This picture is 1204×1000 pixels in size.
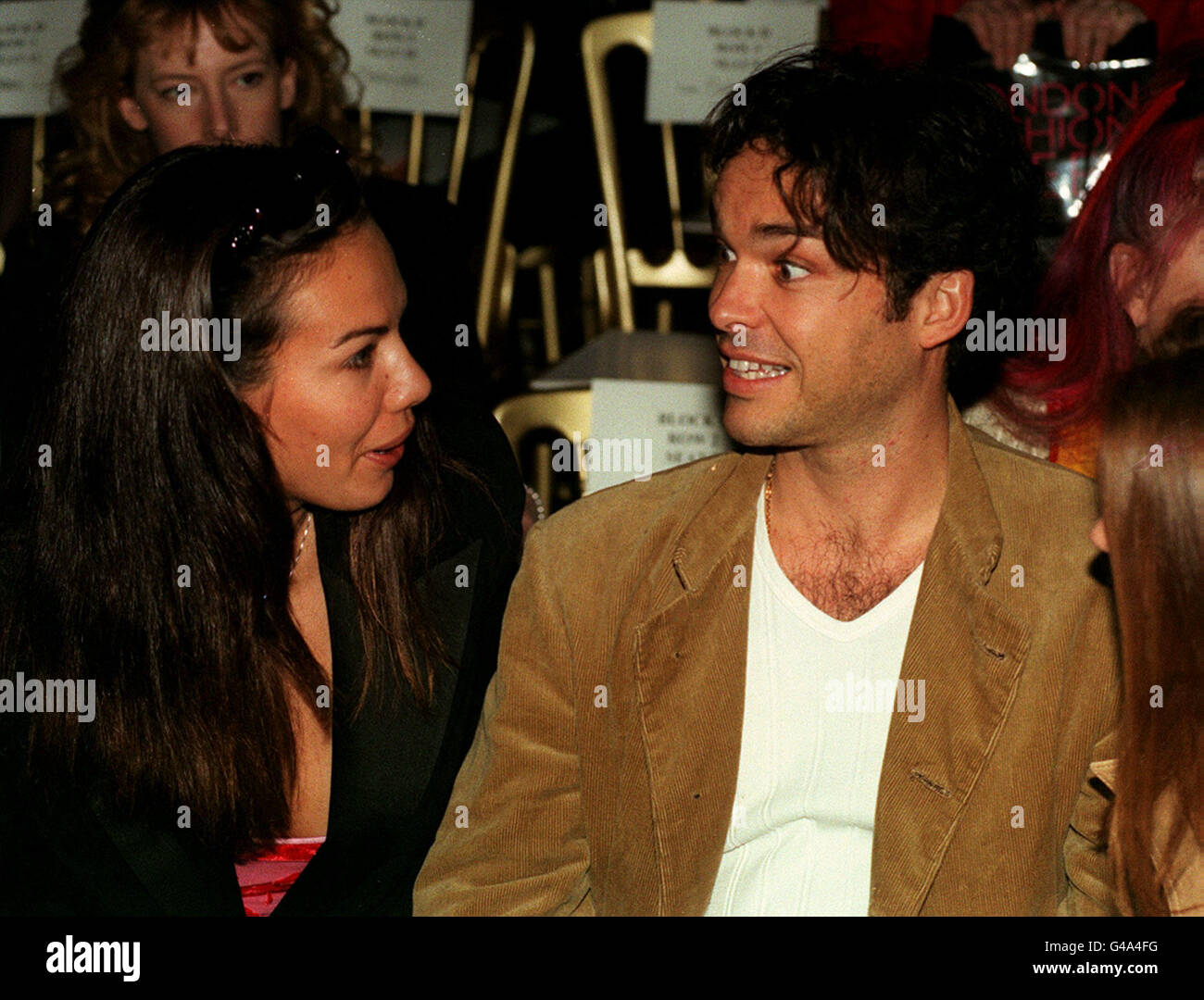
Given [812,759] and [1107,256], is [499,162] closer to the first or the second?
[1107,256]

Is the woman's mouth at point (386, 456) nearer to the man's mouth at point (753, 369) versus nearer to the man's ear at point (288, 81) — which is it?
the man's mouth at point (753, 369)

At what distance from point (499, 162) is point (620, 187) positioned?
1.04 feet

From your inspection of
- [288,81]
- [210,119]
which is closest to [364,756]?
[210,119]

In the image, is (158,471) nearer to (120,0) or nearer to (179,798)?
(179,798)

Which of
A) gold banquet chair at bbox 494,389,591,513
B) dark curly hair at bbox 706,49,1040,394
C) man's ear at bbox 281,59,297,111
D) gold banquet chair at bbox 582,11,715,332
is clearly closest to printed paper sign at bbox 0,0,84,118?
man's ear at bbox 281,59,297,111

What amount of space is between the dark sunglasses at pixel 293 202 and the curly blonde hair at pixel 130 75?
0.88 metres

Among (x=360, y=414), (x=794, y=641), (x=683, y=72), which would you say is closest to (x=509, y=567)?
(x=360, y=414)

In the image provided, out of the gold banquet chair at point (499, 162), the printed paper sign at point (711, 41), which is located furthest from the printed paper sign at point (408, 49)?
the printed paper sign at point (711, 41)

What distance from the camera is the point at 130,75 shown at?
298cm

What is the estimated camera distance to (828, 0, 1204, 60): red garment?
111 inches

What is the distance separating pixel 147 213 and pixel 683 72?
1.69 m

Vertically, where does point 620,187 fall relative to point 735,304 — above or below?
above

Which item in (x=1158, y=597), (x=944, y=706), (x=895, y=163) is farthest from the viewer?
(x=895, y=163)

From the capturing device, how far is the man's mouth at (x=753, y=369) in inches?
79.0
